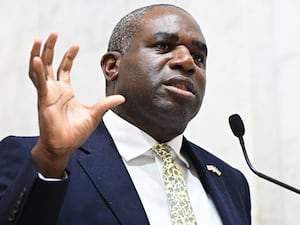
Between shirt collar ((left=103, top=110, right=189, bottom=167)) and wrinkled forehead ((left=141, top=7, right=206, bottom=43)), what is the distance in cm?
24

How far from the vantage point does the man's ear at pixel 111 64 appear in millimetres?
1470

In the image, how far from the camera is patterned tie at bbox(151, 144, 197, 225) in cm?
124

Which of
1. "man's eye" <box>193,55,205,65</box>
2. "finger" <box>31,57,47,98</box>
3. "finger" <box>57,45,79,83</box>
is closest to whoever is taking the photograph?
"finger" <box>31,57,47,98</box>

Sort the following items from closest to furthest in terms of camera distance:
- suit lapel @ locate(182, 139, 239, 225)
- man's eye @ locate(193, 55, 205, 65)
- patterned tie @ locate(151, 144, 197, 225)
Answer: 1. patterned tie @ locate(151, 144, 197, 225)
2. suit lapel @ locate(182, 139, 239, 225)
3. man's eye @ locate(193, 55, 205, 65)

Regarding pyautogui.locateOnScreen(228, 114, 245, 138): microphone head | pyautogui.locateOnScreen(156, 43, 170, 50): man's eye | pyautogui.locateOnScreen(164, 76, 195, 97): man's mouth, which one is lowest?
pyautogui.locateOnScreen(228, 114, 245, 138): microphone head

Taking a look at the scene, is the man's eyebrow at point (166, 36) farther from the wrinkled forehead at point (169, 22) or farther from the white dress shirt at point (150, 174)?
the white dress shirt at point (150, 174)

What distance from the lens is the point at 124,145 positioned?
52.6 inches

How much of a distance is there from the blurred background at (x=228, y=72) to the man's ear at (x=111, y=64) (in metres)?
0.56

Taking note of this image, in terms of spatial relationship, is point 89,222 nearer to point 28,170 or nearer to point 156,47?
point 28,170

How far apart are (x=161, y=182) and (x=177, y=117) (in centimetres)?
16

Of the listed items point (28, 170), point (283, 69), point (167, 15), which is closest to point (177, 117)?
point (167, 15)

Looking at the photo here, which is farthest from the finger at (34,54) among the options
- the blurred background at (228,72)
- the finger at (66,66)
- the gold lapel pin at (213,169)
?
the blurred background at (228,72)

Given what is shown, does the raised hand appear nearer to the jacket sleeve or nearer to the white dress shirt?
the jacket sleeve

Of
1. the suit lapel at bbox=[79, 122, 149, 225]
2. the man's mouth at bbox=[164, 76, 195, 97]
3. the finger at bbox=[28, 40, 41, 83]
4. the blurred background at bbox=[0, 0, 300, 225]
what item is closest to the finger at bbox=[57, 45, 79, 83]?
the finger at bbox=[28, 40, 41, 83]
